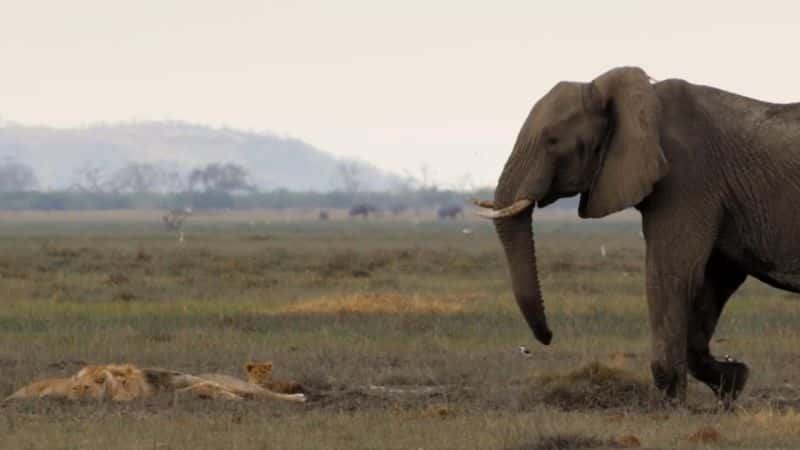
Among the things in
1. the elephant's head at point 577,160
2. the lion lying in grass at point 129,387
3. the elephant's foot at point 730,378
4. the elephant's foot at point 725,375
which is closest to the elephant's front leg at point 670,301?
the elephant's head at point 577,160

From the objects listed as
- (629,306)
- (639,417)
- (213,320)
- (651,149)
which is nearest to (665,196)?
(651,149)

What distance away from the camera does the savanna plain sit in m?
13.1

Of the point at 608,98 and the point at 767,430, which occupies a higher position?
the point at 608,98

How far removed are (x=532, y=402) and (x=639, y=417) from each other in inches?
61.5

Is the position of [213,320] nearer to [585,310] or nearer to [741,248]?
[585,310]

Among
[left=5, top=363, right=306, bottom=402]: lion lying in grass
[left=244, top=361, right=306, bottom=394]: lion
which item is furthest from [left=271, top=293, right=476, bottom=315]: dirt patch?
[left=5, top=363, right=306, bottom=402]: lion lying in grass

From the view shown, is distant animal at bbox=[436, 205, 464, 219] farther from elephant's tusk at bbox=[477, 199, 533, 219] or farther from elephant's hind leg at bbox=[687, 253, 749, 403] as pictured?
elephant's tusk at bbox=[477, 199, 533, 219]

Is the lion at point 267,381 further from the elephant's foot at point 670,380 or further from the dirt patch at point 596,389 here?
the elephant's foot at point 670,380

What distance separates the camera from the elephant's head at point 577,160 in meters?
13.6

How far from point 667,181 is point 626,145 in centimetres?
40

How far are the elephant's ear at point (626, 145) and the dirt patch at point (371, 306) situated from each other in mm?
11566

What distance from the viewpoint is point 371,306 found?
84.5 feet

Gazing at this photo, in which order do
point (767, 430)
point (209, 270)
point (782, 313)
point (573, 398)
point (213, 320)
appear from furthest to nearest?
point (209, 270), point (782, 313), point (213, 320), point (573, 398), point (767, 430)

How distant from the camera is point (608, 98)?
13992mm
